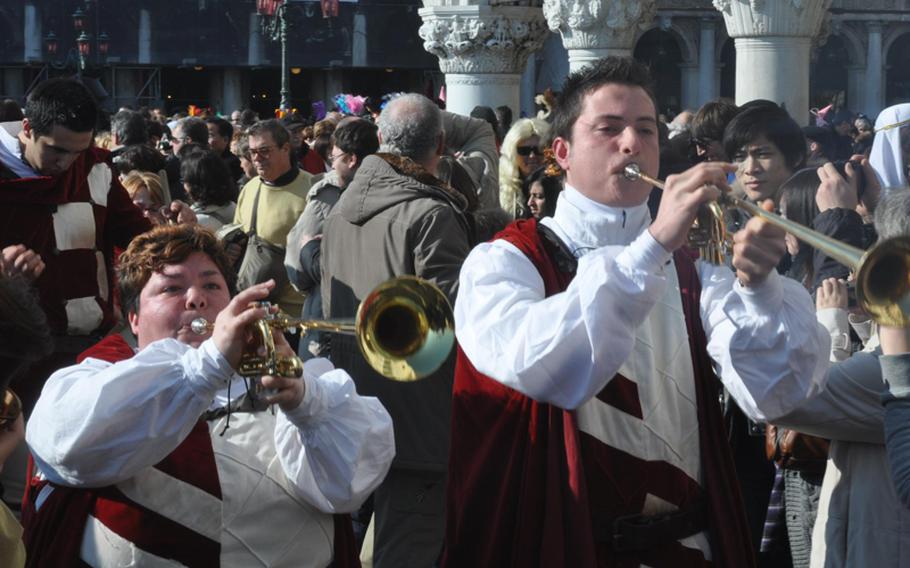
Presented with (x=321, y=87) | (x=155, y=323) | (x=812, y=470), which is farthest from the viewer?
(x=321, y=87)

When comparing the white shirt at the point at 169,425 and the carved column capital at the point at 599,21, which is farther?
the carved column capital at the point at 599,21

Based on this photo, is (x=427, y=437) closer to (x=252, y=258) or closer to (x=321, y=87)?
(x=252, y=258)

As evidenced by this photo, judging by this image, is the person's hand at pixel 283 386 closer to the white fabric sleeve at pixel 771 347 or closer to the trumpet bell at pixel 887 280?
the white fabric sleeve at pixel 771 347

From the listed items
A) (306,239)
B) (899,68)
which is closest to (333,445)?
(306,239)

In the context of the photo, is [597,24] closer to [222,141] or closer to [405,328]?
[222,141]

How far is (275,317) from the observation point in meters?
3.25

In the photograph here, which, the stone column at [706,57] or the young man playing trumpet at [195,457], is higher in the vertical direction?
the stone column at [706,57]

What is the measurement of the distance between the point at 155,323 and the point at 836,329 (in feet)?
6.06

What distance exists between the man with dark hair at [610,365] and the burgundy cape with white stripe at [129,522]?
57 cm

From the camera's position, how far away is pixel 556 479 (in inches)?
130

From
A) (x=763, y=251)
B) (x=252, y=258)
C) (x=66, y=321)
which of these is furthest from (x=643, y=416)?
(x=252, y=258)

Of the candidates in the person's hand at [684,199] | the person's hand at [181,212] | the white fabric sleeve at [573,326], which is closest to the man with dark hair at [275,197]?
the person's hand at [181,212]

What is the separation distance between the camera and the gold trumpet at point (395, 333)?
323cm

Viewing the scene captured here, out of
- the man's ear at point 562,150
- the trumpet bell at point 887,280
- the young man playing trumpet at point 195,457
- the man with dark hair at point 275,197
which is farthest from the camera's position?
the man with dark hair at point 275,197
